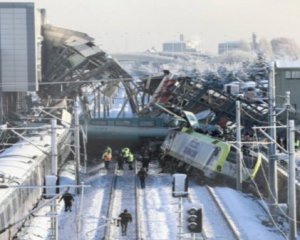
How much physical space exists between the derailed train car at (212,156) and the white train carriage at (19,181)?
22.3 feet

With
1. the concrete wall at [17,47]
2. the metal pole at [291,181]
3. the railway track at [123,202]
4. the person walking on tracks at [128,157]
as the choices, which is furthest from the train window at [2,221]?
the concrete wall at [17,47]

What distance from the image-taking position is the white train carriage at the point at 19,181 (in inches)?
736

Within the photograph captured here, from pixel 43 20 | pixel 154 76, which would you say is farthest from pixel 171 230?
pixel 43 20

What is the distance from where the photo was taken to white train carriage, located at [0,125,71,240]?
18.7m

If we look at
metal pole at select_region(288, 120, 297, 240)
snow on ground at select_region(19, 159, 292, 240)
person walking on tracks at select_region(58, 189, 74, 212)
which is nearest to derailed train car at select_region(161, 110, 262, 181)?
snow on ground at select_region(19, 159, 292, 240)

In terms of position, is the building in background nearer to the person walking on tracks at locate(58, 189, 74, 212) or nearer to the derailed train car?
the derailed train car

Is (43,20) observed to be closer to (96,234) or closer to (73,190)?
(73,190)

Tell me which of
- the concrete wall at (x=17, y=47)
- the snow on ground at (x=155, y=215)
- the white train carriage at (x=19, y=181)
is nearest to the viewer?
the white train carriage at (x=19, y=181)

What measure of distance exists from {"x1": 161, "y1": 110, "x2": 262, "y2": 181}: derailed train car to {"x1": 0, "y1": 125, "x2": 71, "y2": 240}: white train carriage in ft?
22.3

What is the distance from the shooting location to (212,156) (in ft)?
106

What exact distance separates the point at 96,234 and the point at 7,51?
3625 cm

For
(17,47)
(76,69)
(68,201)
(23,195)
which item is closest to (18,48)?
(17,47)

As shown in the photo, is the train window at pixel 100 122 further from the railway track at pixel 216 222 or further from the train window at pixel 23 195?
the train window at pixel 23 195

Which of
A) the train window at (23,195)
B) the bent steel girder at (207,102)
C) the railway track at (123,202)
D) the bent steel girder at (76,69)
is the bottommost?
the railway track at (123,202)
